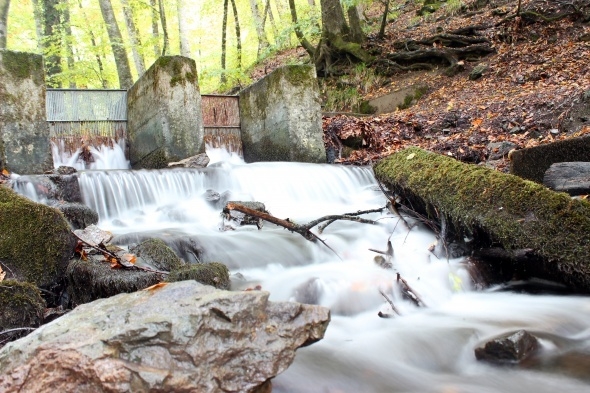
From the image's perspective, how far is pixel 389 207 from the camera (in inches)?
212

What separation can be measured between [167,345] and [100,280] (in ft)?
5.28

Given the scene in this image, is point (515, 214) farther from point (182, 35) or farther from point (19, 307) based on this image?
point (182, 35)

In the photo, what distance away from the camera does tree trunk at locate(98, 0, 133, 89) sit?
12.7 metres

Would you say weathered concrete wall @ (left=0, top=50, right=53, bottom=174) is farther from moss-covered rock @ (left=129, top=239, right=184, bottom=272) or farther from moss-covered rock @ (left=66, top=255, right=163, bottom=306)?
moss-covered rock @ (left=66, top=255, right=163, bottom=306)

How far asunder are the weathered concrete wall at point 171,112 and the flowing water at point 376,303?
169 cm

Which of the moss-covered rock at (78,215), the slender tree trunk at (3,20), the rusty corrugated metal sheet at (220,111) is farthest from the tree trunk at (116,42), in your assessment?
the moss-covered rock at (78,215)

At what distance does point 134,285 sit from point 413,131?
7655mm

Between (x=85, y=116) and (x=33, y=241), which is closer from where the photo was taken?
(x=33, y=241)

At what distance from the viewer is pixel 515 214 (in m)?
3.64

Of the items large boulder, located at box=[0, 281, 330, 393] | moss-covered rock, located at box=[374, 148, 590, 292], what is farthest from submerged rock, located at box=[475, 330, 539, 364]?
large boulder, located at box=[0, 281, 330, 393]

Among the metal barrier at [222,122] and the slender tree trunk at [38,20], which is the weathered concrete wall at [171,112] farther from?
the slender tree trunk at [38,20]

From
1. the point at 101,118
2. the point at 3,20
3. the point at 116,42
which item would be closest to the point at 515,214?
the point at 101,118

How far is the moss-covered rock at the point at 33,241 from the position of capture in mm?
3309

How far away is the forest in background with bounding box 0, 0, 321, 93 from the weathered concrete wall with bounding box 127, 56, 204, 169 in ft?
14.4
